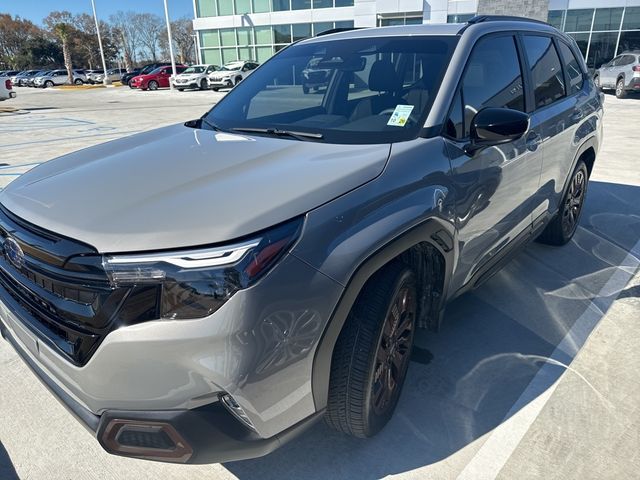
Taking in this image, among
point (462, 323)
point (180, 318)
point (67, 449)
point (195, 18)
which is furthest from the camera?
point (195, 18)

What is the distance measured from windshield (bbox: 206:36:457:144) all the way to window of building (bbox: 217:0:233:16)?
35110 mm

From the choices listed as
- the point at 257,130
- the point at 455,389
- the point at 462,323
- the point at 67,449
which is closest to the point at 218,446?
the point at 67,449

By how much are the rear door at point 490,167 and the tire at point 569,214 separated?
108 cm

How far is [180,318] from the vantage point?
155 centimetres

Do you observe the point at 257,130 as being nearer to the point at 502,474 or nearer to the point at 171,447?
the point at 171,447

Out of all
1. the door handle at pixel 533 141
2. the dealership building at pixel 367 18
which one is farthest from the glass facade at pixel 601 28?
the door handle at pixel 533 141

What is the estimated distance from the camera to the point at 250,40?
1375 inches

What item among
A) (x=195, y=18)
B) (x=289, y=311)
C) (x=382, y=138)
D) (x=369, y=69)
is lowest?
(x=289, y=311)

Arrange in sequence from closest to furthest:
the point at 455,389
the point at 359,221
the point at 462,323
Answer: the point at 359,221 < the point at 455,389 < the point at 462,323

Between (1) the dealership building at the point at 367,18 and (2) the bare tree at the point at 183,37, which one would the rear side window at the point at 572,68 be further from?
(2) the bare tree at the point at 183,37

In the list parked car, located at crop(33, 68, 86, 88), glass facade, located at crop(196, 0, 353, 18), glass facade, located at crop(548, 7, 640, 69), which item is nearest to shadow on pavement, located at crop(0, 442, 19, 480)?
glass facade, located at crop(548, 7, 640, 69)

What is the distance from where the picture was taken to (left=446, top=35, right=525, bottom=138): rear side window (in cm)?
255

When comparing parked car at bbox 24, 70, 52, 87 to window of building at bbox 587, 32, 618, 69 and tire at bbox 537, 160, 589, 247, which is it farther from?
tire at bbox 537, 160, 589, 247

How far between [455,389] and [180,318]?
1.71 metres
